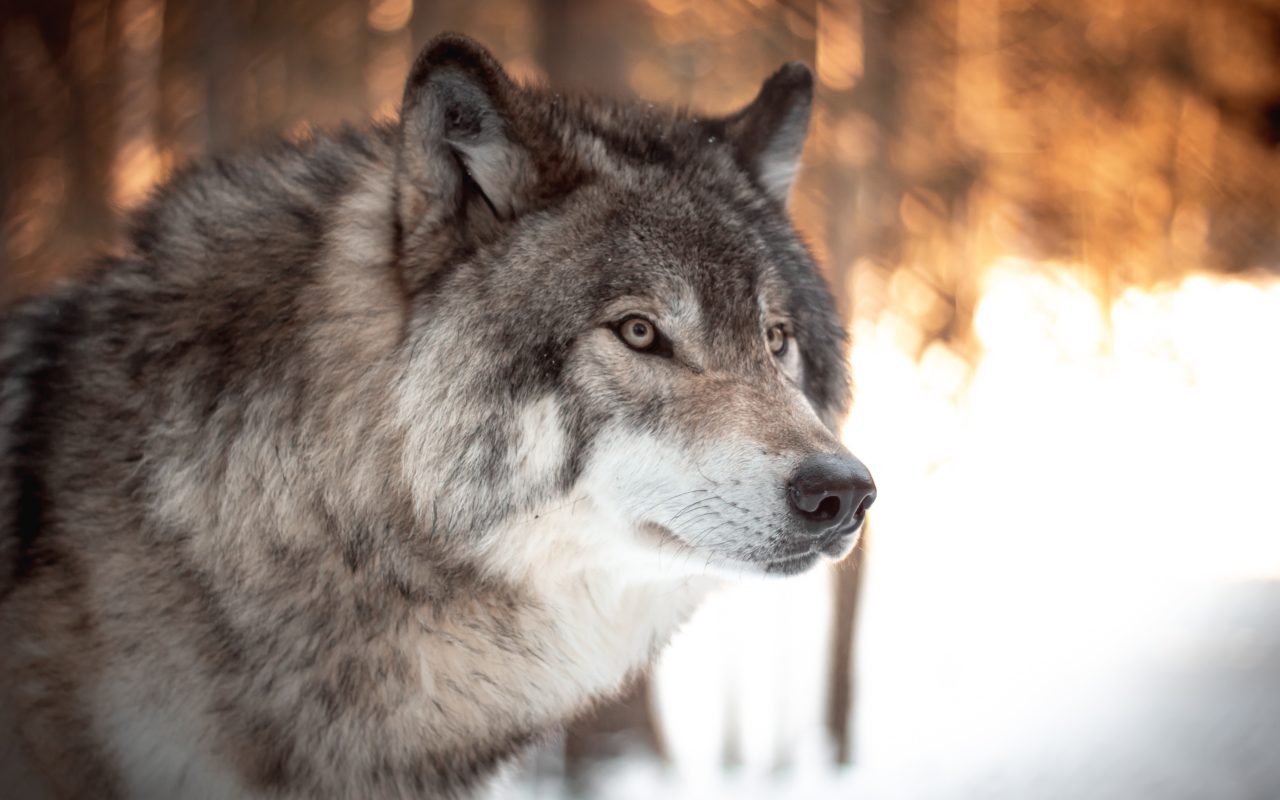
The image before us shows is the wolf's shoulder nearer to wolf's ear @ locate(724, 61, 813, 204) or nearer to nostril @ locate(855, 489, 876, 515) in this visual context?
wolf's ear @ locate(724, 61, 813, 204)

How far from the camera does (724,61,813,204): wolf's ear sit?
2953 mm

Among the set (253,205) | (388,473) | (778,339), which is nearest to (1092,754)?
(778,339)

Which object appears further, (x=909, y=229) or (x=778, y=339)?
(x=909, y=229)

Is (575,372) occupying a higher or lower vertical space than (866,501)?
higher

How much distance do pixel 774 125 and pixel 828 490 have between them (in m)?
1.45

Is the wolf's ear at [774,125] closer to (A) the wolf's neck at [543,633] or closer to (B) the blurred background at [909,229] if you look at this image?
(A) the wolf's neck at [543,633]

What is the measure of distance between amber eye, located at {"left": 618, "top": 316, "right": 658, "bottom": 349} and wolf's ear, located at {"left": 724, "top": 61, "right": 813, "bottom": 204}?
90 centimetres

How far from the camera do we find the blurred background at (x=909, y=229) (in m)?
4.62

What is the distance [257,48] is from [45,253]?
1.78 metres

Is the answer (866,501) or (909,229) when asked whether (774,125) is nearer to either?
(866,501)

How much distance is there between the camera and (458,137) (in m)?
2.21

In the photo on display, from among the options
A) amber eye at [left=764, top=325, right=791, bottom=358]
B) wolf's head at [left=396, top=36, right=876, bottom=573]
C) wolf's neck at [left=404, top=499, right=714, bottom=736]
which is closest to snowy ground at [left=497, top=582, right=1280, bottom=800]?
wolf's neck at [left=404, top=499, right=714, bottom=736]

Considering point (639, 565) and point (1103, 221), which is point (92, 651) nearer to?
point (639, 565)

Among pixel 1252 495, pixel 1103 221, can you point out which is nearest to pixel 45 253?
pixel 1103 221
